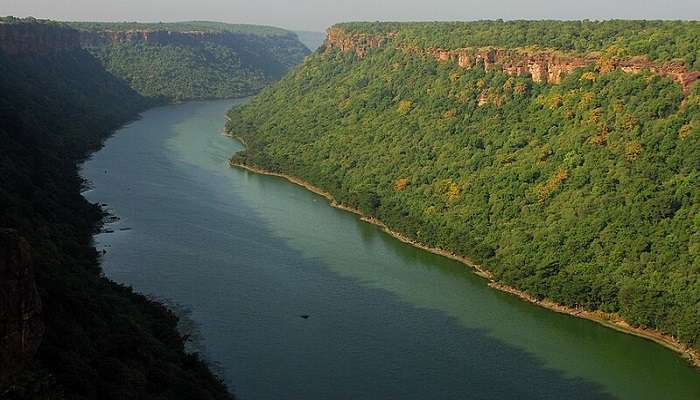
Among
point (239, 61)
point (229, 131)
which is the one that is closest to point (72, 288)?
point (229, 131)

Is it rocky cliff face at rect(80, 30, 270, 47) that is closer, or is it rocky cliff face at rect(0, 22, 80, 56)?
rocky cliff face at rect(0, 22, 80, 56)

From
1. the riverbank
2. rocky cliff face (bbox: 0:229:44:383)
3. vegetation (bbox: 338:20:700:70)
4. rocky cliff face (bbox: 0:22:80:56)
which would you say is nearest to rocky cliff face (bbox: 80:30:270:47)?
rocky cliff face (bbox: 0:22:80:56)

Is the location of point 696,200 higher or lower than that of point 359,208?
higher

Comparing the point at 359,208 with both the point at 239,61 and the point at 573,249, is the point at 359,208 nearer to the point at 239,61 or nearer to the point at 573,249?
the point at 573,249

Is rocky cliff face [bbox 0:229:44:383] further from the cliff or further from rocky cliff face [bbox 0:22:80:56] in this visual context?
the cliff

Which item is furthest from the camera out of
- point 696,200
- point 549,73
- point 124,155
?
point 124,155
